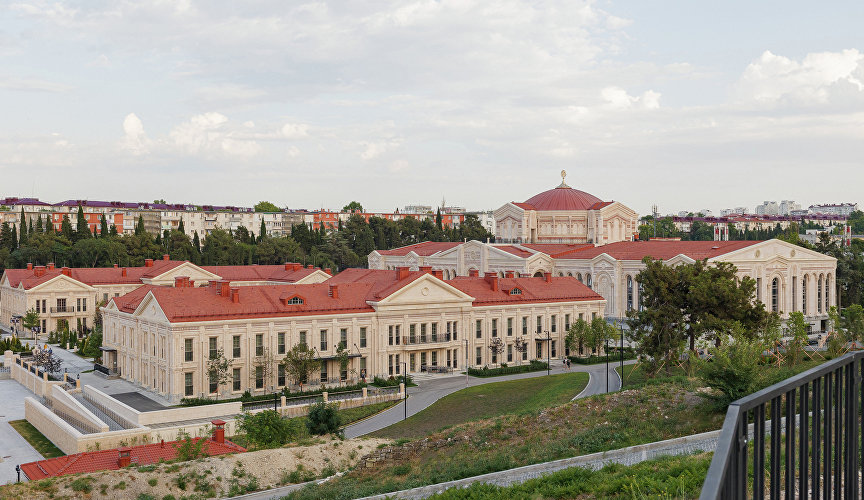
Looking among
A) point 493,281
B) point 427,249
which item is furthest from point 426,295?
point 427,249

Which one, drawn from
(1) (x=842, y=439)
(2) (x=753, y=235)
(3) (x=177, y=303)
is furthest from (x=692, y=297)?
(2) (x=753, y=235)

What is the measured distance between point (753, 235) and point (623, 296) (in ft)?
343

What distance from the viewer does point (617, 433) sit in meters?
24.9

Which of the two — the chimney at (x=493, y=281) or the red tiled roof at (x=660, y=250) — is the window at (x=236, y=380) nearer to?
the chimney at (x=493, y=281)

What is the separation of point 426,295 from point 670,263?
30.3m

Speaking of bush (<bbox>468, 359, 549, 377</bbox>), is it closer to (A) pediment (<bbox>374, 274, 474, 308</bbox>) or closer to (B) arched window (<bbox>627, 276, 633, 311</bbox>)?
(A) pediment (<bbox>374, 274, 474, 308</bbox>)

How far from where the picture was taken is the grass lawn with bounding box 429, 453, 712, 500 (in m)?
14.2

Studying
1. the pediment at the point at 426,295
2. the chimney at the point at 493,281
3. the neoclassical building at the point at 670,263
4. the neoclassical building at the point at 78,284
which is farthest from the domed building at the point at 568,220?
the pediment at the point at 426,295

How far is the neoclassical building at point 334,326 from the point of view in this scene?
47.4 metres

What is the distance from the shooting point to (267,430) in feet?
108

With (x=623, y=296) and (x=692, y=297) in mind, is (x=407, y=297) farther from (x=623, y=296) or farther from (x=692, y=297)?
(x=623, y=296)

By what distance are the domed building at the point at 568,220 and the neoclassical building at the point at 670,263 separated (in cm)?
541

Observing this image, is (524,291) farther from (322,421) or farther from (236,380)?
(322,421)

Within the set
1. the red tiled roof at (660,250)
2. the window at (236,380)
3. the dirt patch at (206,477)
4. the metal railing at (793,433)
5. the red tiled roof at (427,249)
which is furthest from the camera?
the red tiled roof at (427,249)
